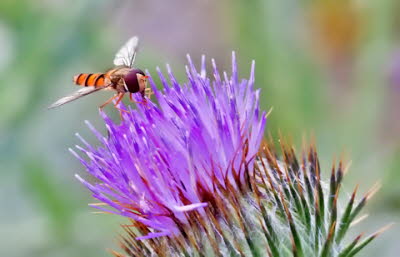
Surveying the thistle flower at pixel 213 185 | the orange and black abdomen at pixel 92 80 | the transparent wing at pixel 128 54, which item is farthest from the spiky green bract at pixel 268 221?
the transparent wing at pixel 128 54

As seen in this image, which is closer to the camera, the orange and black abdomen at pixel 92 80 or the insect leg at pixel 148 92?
the insect leg at pixel 148 92

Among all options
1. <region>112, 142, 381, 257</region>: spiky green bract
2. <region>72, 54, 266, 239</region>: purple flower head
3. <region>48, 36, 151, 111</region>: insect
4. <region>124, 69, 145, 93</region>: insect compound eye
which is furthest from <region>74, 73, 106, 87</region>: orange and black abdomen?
<region>112, 142, 381, 257</region>: spiky green bract

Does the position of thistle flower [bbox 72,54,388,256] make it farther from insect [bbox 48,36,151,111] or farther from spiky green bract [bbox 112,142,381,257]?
insect [bbox 48,36,151,111]

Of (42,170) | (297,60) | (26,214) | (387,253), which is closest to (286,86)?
(297,60)

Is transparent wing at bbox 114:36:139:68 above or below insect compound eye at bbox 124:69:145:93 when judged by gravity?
above

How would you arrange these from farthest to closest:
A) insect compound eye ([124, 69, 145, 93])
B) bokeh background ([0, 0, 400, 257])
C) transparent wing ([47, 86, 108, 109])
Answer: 1. bokeh background ([0, 0, 400, 257])
2. insect compound eye ([124, 69, 145, 93])
3. transparent wing ([47, 86, 108, 109])

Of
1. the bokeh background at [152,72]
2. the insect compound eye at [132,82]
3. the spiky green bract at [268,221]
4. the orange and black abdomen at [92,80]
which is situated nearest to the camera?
the spiky green bract at [268,221]

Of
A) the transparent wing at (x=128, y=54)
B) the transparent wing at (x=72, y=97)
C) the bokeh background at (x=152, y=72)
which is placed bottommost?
the bokeh background at (x=152, y=72)

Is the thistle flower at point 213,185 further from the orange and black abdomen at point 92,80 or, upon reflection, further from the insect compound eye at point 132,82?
the orange and black abdomen at point 92,80

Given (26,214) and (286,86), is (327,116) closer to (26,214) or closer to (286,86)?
(286,86)
